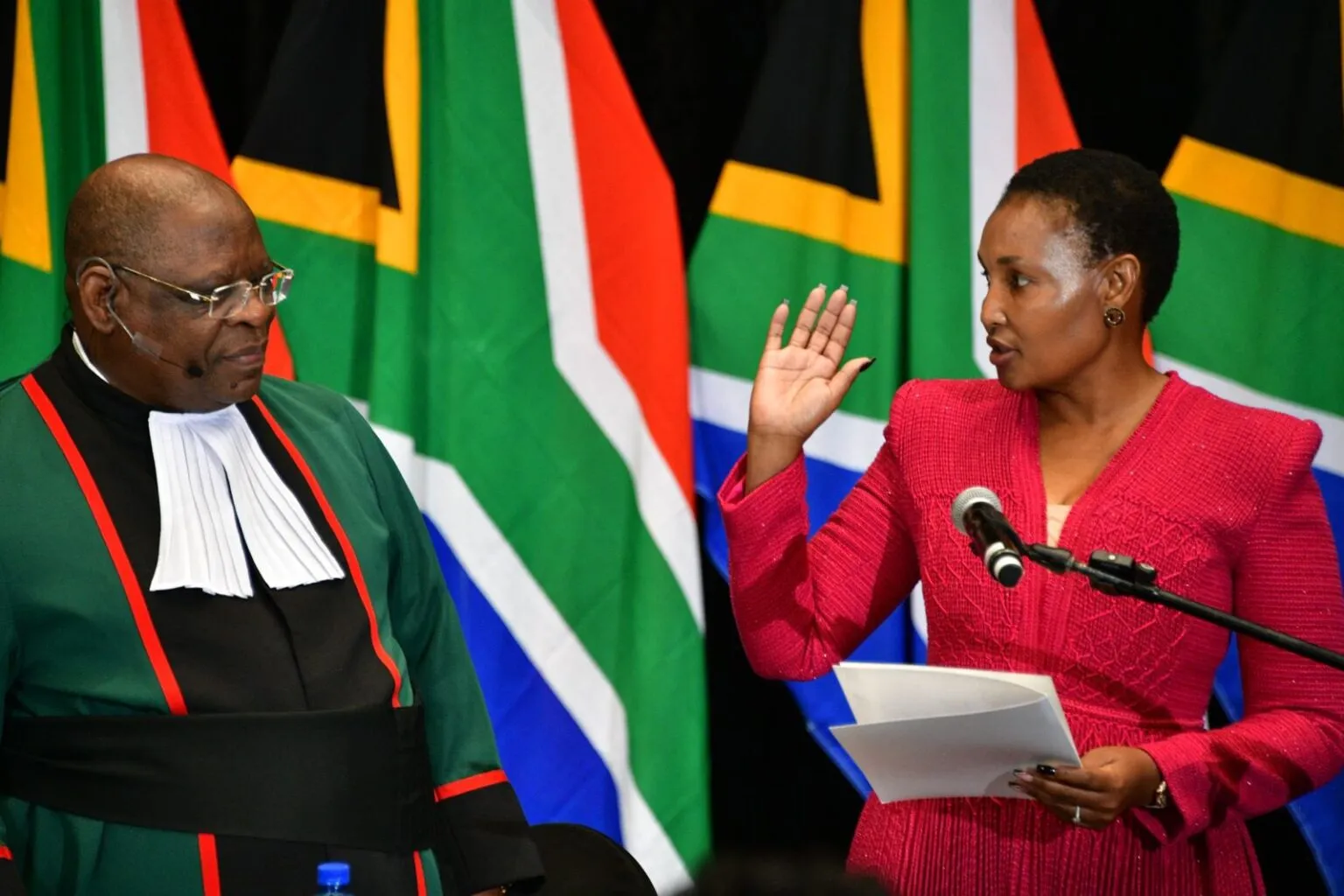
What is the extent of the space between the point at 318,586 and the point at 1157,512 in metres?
1.24

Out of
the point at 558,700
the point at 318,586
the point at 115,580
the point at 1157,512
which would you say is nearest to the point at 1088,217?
the point at 1157,512

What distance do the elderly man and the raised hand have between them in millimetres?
571

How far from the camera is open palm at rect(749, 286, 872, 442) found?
8.64ft

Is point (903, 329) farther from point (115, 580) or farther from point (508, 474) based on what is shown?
point (115, 580)

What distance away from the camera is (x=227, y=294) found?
233cm

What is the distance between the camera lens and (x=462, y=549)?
375 cm

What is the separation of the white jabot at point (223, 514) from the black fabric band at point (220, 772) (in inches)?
7.9

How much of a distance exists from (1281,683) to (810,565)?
749 millimetres

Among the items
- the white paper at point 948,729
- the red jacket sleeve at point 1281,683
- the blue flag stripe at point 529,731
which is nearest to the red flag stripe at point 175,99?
the blue flag stripe at point 529,731

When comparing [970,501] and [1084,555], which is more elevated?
[970,501]

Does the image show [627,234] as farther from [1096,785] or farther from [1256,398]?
[1096,785]

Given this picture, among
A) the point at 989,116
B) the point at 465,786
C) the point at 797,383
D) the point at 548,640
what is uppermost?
the point at 989,116

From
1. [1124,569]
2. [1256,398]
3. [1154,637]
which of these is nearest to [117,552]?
[1124,569]

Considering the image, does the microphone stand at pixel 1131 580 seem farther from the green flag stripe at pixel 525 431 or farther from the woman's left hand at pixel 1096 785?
the green flag stripe at pixel 525 431
